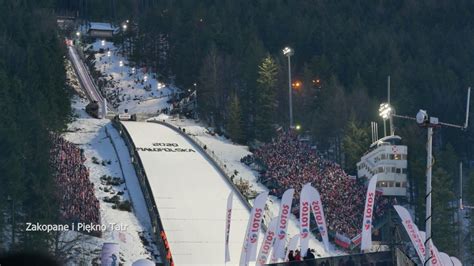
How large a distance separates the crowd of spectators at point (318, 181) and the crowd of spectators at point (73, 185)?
42.9 feet

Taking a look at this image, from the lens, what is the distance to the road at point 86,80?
338ft

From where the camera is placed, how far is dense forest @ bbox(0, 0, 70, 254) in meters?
43.3

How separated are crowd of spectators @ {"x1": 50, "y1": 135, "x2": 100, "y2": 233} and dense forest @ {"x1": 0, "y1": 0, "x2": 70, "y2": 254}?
53.6 inches

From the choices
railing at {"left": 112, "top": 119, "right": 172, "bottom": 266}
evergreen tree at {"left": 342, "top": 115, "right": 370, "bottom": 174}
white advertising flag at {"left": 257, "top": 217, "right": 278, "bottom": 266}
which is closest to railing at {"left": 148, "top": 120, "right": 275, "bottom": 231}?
railing at {"left": 112, "top": 119, "right": 172, "bottom": 266}

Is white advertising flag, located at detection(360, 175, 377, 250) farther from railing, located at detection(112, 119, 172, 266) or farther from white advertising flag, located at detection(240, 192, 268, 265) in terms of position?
railing, located at detection(112, 119, 172, 266)

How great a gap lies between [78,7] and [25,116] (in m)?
101

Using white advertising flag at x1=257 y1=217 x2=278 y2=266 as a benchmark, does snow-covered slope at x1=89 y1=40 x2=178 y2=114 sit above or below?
above

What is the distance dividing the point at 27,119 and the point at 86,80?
57.2 metres

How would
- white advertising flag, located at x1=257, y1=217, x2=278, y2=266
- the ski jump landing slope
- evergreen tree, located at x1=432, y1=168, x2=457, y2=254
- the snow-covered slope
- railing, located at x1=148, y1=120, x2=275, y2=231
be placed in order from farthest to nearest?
the snow-covered slope → evergreen tree, located at x1=432, y1=168, x2=457, y2=254 → railing, located at x1=148, y1=120, x2=275, y2=231 → the ski jump landing slope → white advertising flag, located at x1=257, y1=217, x2=278, y2=266

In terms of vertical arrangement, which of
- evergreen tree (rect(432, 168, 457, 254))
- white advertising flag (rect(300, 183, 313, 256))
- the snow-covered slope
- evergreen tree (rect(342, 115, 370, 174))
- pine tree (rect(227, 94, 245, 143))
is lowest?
evergreen tree (rect(432, 168, 457, 254))

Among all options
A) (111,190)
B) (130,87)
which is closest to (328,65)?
(130,87)

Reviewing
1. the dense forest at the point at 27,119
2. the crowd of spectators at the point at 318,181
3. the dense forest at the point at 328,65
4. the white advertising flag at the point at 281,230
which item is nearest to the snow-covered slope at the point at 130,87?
the dense forest at the point at 328,65

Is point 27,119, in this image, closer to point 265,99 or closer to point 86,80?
point 265,99

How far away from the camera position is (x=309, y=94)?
330ft
